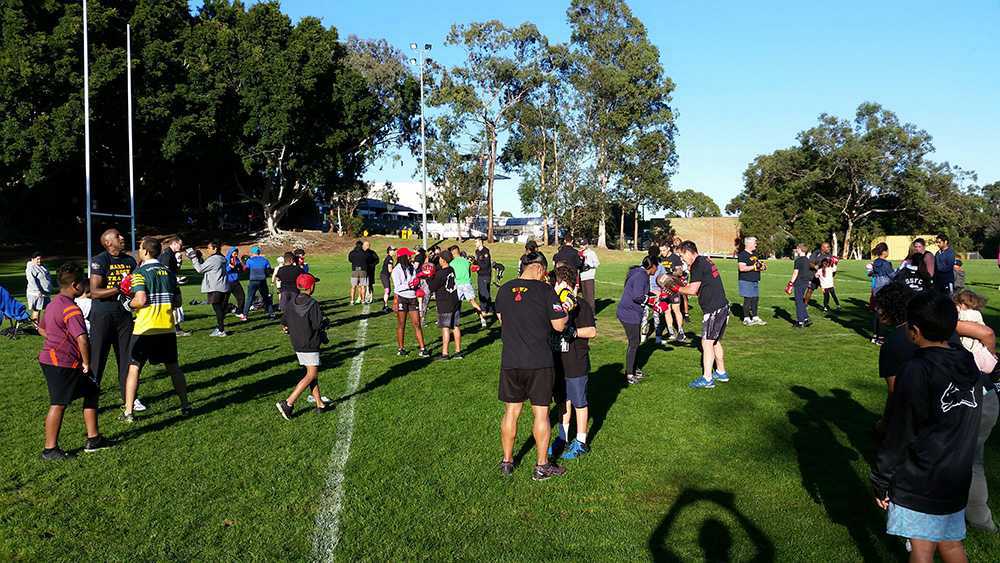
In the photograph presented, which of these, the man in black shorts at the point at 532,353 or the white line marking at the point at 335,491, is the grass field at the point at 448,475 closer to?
the white line marking at the point at 335,491

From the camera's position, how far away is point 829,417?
7473 millimetres

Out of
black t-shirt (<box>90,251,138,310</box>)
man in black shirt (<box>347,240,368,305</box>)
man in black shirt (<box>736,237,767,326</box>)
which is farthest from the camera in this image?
man in black shirt (<box>347,240,368,305</box>)

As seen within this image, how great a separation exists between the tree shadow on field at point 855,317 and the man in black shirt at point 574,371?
9.59m

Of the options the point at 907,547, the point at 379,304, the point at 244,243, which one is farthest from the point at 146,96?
the point at 907,547

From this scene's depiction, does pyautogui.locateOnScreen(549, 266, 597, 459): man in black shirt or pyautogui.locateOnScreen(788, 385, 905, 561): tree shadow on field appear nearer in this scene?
pyautogui.locateOnScreen(788, 385, 905, 561): tree shadow on field

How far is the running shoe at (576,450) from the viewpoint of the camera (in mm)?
6195

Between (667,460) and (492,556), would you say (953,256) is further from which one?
(492,556)

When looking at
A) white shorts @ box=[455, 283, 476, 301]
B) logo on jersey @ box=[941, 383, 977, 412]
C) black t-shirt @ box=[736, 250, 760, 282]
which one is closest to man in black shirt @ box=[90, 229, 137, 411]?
white shorts @ box=[455, 283, 476, 301]

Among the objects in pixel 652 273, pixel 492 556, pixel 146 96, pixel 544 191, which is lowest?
pixel 492 556

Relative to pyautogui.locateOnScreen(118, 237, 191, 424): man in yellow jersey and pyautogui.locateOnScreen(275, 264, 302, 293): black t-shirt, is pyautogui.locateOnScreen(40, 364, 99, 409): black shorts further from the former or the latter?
pyautogui.locateOnScreen(275, 264, 302, 293): black t-shirt

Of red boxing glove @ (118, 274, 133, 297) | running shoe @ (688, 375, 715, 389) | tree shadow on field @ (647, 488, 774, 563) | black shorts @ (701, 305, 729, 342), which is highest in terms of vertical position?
red boxing glove @ (118, 274, 133, 297)

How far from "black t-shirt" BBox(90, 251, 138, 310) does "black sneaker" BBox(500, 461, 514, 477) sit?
4888 millimetres

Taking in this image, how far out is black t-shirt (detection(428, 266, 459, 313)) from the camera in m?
10.5

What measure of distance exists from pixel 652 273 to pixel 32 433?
9.50m
